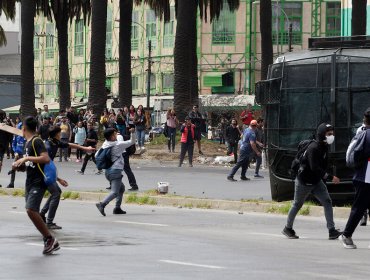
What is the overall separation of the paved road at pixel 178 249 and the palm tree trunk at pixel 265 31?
26.0 m

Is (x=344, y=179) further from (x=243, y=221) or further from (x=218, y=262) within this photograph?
(x=218, y=262)

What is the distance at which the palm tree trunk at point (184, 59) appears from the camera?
4344cm

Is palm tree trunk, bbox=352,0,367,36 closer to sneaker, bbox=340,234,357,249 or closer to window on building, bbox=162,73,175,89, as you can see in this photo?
sneaker, bbox=340,234,357,249

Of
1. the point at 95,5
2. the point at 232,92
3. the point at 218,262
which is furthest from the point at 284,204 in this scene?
the point at 232,92

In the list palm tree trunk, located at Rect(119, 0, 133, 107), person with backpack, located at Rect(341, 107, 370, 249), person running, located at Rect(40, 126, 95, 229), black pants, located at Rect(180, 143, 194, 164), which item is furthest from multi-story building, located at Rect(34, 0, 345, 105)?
person with backpack, located at Rect(341, 107, 370, 249)

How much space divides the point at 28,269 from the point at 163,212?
9.44 meters

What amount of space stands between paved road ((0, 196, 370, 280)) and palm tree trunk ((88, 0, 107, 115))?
26227 millimetres

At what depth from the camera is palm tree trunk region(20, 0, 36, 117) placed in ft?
163

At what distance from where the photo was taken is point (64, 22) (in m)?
58.3

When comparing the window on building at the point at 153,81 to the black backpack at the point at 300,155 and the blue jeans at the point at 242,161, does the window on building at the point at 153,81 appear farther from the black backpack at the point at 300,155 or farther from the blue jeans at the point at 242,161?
the black backpack at the point at 300,155

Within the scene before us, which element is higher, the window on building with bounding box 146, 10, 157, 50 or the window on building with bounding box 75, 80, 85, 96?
the window on building with bounding box 146, 10, 157, 50

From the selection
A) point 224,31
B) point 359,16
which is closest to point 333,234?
point 359,16

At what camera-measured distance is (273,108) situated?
22484 millimetres

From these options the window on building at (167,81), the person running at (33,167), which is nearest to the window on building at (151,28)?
the window on building at (167,81)
